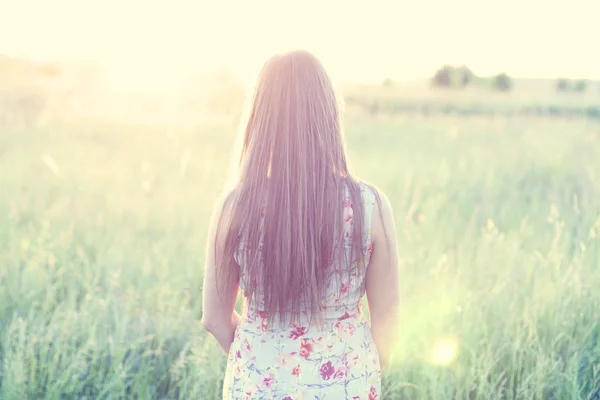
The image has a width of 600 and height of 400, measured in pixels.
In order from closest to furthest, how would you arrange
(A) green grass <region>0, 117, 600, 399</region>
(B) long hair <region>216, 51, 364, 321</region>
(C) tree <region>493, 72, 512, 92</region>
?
1. (B) long hair <region>216, 51, 364, 321</region>
2. (A) green grass <region>0, 117, 600, 399</region>
3. (C) tree <region>493, 72, 512, 92</region>

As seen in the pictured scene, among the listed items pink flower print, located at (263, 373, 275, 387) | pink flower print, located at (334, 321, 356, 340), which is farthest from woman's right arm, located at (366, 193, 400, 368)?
pink flower print, located at (263, 373, 275, 387)

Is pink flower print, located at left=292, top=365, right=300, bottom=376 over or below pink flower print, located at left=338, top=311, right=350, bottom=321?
below

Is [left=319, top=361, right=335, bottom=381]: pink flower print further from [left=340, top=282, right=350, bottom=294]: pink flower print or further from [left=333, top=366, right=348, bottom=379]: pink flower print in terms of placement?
[left=340, top=282, right=350, bottom=294]: pink flower print

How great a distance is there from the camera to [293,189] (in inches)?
62.8

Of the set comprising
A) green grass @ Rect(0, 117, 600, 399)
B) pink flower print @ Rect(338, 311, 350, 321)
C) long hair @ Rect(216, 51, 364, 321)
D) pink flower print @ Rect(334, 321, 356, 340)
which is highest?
long hair @ Rect(216, 51, 364, 321)

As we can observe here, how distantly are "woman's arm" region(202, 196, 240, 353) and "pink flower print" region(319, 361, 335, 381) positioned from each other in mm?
328

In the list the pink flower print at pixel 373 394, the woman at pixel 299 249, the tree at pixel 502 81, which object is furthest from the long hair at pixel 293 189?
the tree at pixel 502 81

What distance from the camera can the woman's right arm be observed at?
165cm

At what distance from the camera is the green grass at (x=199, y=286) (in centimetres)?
267

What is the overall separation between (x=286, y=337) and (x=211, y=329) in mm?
267

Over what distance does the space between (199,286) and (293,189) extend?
77.5 inches

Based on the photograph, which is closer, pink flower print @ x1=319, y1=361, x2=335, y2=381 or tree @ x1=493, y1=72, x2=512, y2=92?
pink flower print @ x1=319, y1=361, x2=335, y2=381

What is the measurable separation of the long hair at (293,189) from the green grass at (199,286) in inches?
43.1

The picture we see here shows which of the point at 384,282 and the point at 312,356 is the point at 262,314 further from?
the point at 384,282
